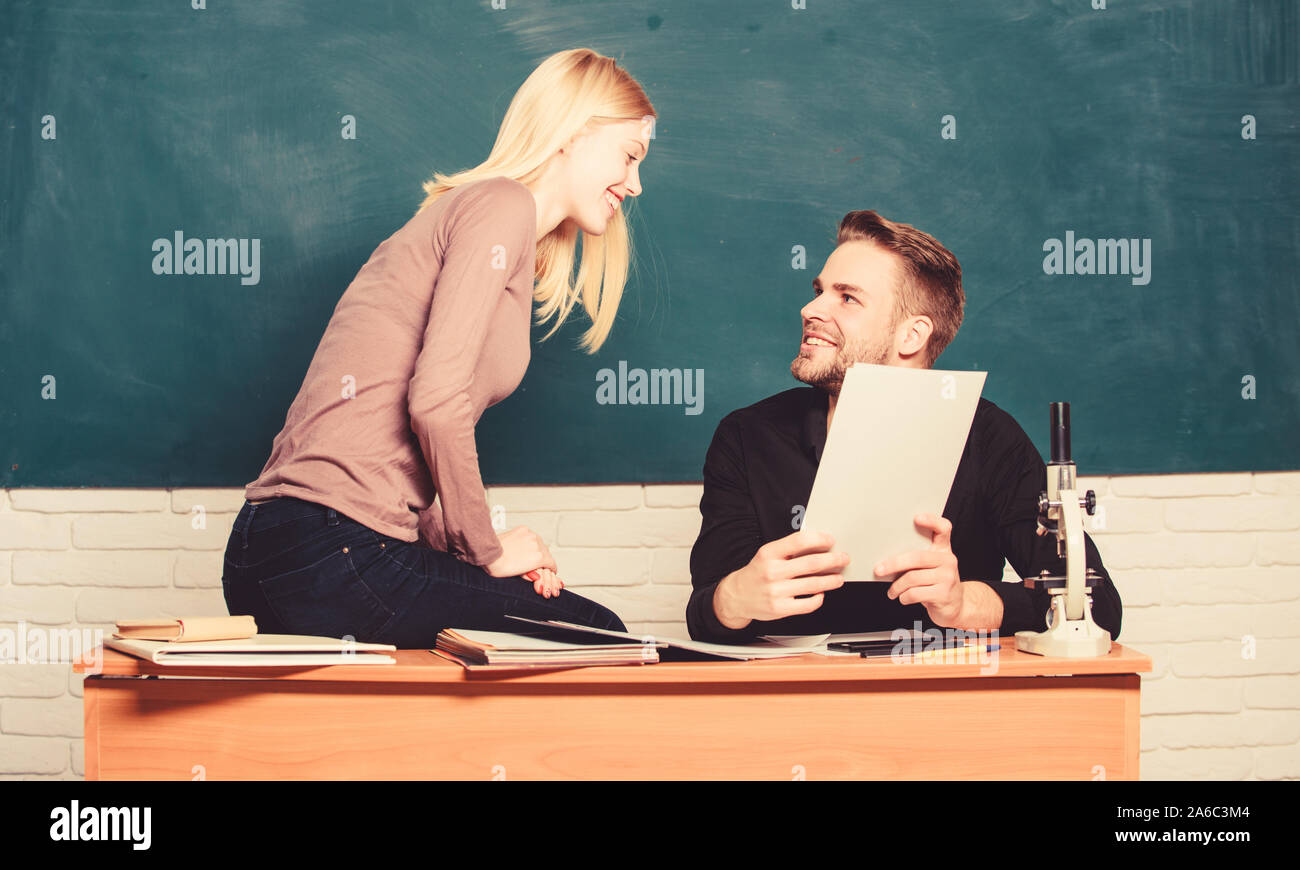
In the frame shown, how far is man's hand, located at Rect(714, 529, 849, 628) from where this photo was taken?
124 centimetres

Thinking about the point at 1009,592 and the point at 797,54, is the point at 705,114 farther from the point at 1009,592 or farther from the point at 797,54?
the point at 1009,592

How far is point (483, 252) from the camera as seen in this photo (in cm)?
142

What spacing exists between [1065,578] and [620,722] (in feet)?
1.84

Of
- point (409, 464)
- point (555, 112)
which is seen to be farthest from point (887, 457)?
point (555, 112)

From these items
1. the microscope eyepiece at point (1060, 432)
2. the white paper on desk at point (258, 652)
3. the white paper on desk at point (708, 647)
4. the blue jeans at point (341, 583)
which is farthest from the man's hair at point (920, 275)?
the white paper on desk at point (258, 652)

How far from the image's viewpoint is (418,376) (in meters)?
1.38

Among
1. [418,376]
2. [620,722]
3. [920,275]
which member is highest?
[920,275]

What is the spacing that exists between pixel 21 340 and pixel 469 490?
4.62 ft

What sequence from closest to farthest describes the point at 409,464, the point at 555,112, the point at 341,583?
the point at 341,583 < the point at 409,464 < the point at 555,112

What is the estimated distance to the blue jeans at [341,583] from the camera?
1.34 m

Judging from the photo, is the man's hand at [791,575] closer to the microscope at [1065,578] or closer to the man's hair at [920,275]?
the microscope at [1065,578]

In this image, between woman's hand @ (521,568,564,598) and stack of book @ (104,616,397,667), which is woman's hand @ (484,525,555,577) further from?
stack of book @ (104,616,397,667)

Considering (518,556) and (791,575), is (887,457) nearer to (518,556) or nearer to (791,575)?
(791,575)

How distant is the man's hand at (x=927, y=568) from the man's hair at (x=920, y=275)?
0.61 meters
